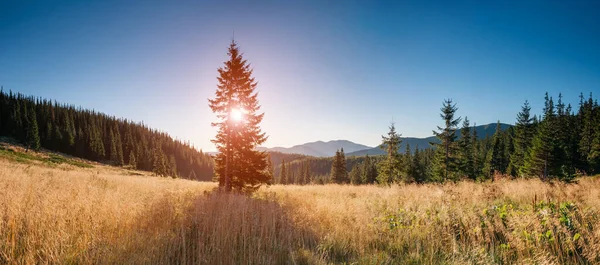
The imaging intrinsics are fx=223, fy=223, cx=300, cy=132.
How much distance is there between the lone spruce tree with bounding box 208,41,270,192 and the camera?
487 inches

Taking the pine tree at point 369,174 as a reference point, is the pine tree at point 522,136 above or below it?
above

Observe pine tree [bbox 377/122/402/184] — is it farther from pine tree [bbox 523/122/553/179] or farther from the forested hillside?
the forested hillside

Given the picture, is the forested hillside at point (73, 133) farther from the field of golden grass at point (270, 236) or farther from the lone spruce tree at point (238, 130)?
the field of golden grass at point (270, 236)

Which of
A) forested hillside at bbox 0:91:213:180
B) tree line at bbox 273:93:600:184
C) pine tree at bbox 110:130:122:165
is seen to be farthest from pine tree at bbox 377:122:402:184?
pine tree at bbox 110:130:122:165

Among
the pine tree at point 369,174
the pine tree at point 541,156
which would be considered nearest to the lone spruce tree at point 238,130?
the pine tree at point 541,156

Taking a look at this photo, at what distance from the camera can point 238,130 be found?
12.4 metres

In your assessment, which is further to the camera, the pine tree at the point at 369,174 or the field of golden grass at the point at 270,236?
the pine tree at the point at 369,174

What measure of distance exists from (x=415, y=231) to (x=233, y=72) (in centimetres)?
1151

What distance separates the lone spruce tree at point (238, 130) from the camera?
12.4 metres

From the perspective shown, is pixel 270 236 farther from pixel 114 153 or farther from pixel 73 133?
pixel 73 133

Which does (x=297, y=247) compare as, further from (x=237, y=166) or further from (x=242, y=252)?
(x=237, y=166)

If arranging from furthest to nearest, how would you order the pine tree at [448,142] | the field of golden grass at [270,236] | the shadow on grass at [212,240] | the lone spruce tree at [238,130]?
the pine tree at [448,142] → the lone spruce tree at [238,130] → the shadow on grass at [212,240] → the field of golden grass at [270,236]

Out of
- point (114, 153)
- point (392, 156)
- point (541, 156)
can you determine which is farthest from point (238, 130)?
point (114, 153)

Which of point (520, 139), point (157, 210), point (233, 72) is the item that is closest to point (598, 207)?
point (157, 210)
